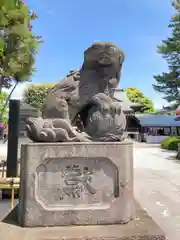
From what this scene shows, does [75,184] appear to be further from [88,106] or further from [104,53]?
[104,53]

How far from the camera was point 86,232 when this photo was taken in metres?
2.60

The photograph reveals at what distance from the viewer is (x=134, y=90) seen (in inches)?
2544

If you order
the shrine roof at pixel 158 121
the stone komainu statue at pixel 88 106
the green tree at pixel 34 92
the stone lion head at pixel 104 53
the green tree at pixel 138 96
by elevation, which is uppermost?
the green tree at pixel 138 96

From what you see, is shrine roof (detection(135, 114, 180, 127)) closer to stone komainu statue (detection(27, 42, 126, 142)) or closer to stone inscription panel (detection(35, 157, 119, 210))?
stone komainu statue (detection(27, 42, 126, 142))

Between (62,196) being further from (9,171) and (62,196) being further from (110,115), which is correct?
(9,171)

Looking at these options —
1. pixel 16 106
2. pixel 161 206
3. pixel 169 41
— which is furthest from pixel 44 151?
pixel 169 41

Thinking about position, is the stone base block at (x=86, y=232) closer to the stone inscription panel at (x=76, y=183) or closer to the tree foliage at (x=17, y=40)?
the stone inscription panel at (x=76, y=183)

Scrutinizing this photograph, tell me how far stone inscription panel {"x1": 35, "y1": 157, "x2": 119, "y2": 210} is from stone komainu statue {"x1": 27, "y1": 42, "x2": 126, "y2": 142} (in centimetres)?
26

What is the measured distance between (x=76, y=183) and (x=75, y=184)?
0.01m

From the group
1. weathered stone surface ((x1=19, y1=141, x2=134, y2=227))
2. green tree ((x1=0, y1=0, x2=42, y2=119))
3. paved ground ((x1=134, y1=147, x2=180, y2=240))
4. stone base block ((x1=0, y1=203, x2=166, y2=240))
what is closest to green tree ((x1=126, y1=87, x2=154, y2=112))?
green tree ((x1=0, y1=0, x2=42, y2=119))

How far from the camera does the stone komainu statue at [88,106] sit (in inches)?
113

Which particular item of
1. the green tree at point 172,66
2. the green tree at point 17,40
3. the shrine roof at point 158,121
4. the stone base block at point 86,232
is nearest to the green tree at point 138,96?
the shrine roof at point 158,121

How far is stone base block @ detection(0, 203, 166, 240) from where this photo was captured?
251 centimetres

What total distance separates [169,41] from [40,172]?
77.1 ft
